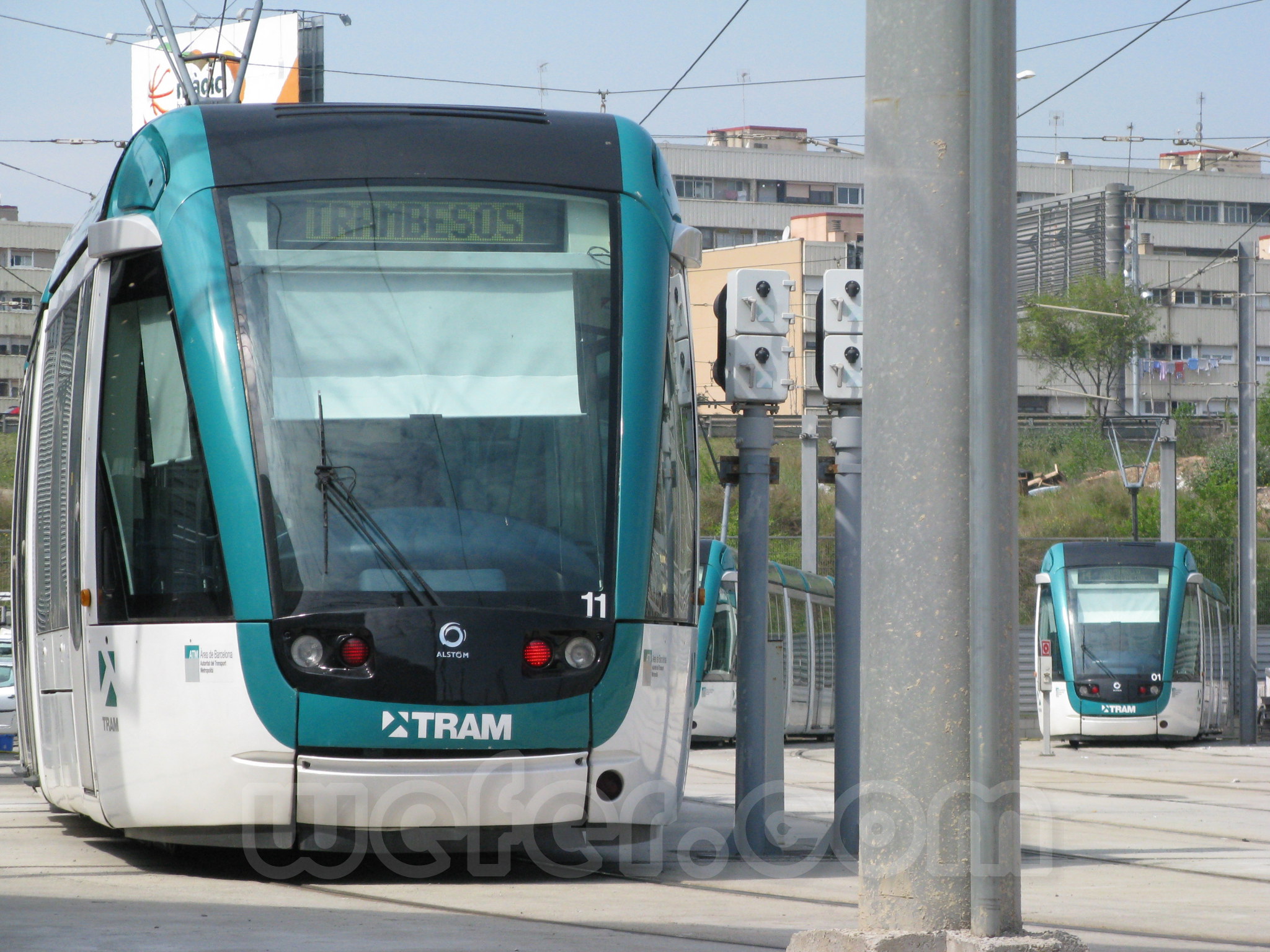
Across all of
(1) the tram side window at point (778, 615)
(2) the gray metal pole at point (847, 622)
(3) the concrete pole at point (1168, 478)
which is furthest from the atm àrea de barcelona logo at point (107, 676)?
(3) the concrete pole at point (1168, 478)

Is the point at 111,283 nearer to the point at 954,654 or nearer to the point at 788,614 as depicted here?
the point at 954,654

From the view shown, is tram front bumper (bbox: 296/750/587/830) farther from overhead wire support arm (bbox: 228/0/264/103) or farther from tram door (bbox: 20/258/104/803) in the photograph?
overhead wire support arm (bbox: 228/0/264/103)

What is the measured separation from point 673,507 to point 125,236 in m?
2.62

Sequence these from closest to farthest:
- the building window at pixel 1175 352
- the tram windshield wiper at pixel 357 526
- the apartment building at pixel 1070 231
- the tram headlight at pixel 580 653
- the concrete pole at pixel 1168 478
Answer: the tram windshield wiper at pixel 357 526, the tram headlight at pixel 580 653, the concrete pole at pixel 1168 478, the apartment building at pixel 1070 231, the building window at pixel 1175 352

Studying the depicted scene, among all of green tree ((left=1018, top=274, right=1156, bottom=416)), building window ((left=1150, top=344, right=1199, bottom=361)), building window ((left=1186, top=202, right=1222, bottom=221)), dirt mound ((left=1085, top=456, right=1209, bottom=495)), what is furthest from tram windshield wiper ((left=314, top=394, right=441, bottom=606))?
building window ((left=1186, top=202, right=1222, bottom=221))

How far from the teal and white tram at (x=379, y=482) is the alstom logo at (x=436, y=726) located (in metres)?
0.01

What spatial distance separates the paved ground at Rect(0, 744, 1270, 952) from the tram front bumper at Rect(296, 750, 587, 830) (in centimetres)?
32

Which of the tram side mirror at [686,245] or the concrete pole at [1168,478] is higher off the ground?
the tram side mirror at [686,245]

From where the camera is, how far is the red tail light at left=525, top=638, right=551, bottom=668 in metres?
7.24

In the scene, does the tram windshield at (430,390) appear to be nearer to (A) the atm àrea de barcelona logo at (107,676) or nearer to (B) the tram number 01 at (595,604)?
(B) the tram number 01 at (595,604)

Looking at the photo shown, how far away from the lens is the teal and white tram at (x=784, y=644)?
22281mm

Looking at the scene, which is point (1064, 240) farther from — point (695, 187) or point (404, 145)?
point (404, 145)

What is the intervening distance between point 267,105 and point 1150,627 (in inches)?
763

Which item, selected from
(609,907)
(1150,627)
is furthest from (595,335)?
(1150,627)
